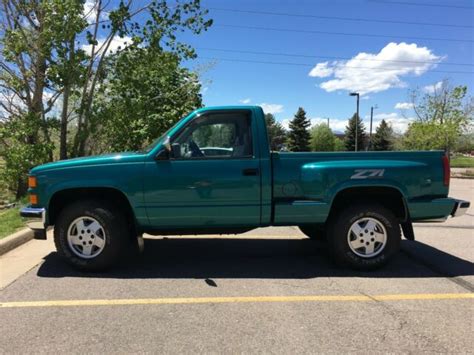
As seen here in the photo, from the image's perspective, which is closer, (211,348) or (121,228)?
(211,348)

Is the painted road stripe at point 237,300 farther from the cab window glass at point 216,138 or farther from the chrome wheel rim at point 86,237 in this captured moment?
the cab window glass at point 216,138

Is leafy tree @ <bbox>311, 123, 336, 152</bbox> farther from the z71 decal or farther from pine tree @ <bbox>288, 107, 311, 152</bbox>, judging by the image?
the z71 decal

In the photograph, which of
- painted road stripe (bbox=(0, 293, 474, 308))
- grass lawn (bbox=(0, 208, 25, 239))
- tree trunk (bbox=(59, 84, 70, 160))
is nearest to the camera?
painted road stripe (bbox=(0, 293, 474, 308))

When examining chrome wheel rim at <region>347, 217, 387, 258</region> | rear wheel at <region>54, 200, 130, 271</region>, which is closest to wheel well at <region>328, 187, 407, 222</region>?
chrome wheel rim at <region>347, 217, 387, 258</region>

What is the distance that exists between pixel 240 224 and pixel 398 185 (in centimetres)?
193

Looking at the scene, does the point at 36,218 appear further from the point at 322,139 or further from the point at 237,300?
the point at 322,139

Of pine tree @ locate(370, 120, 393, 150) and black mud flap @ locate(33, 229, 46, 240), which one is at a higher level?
pine tree @ locate(370, 120, 393, 150)

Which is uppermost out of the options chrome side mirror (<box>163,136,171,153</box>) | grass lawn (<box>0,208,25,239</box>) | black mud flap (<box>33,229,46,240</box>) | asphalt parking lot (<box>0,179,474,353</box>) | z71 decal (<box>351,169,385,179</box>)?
Result: chrome side mirror (<box>163,136,171,153</box>)

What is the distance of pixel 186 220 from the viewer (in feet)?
16.8

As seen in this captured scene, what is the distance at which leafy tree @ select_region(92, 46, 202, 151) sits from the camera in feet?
39.2

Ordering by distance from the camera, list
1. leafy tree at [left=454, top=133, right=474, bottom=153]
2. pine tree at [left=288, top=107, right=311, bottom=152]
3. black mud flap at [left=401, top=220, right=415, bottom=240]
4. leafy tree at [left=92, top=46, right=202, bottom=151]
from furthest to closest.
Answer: pine tree at [left=288, top=107, right=311, bottom=152], leafy tree at [left=454, top=133, right=474, bottom=153], leafy tree at [left=92, top=46, right=202, bottom=151], black mud flap at [left=401, top=220, right=415, bottom=240]

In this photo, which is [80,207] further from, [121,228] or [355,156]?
[355,156]

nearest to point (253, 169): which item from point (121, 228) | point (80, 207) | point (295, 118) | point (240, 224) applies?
point (240, 224)

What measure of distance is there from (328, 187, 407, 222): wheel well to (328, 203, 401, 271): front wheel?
14cm
